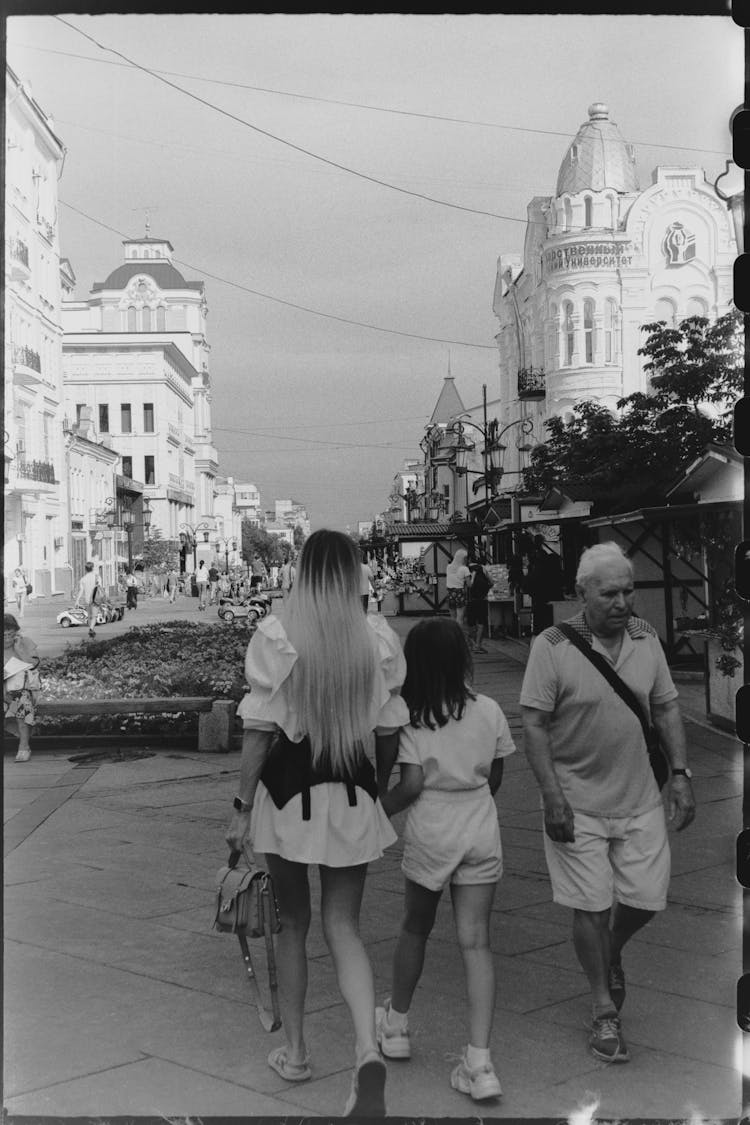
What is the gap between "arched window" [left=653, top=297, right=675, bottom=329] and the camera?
12.6 m

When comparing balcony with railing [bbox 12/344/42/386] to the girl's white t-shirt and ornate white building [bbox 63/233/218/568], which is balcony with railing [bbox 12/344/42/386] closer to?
ornate white building [bbox 63/233/218/568]

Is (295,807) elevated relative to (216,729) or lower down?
elevated

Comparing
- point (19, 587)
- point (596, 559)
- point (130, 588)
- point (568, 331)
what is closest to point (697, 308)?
point (568, 331)

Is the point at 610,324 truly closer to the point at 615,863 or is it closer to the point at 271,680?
the point at 615,863

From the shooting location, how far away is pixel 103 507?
48.8ft

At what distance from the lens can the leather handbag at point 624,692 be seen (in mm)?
4406

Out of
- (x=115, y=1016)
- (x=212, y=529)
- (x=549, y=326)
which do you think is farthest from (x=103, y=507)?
(x=212, y=529)

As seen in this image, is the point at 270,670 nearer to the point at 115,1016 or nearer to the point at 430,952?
the point at 115,1016

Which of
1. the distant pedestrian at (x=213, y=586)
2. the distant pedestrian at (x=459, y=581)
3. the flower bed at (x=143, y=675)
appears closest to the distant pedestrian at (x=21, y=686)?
the flower bed at (x=143, y=675)

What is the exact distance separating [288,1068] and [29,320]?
259cm

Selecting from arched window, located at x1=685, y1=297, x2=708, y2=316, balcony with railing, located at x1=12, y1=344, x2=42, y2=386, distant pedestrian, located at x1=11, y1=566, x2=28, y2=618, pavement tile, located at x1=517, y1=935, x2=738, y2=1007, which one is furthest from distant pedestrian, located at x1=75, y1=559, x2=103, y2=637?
pavement tile, located at x1=517, y1=935, x2=738, y2=1007

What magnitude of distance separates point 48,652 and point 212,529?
50.9 m

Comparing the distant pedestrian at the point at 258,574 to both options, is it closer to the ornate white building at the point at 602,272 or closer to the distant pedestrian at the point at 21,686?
the ornate white building at the point at 602,272

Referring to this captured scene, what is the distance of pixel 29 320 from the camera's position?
460 cm
